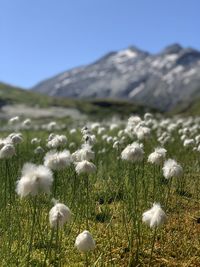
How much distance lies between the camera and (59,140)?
842 cm

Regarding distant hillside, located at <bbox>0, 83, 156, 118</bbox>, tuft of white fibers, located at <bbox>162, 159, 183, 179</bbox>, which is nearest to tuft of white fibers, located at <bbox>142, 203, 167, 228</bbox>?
tuft of white fibers, located at <bbox>162, 159, 183, 179</bbox>

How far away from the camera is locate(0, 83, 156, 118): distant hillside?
123 meters

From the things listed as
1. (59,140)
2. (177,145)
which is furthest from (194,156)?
(59,140)

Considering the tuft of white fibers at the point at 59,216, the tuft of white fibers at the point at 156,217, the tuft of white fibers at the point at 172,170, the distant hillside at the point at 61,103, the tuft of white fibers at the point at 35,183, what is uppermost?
the distant hillside at the point at 61,103

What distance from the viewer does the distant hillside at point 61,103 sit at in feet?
402

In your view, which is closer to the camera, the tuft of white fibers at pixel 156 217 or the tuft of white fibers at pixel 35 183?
the tuft of white fibers at pixel 35 183

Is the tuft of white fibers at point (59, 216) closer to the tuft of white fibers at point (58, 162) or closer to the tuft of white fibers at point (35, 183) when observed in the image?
the tuft of white fibers at point (35, 183)

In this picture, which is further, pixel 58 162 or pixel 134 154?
pixel 134 154

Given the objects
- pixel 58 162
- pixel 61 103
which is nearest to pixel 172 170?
pixel 58 162

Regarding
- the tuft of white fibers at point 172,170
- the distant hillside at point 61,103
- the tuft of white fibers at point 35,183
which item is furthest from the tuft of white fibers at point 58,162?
the distant hillside at point 61,103

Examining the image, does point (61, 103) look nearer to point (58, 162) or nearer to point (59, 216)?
point (58, 162)

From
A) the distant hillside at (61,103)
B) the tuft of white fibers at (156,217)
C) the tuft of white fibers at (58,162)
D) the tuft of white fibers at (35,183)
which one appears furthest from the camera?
the distant hillside at (61,103)

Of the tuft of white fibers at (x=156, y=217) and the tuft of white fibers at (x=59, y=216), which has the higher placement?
the tuft of white fibers at (x=59, y=216)

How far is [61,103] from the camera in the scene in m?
140
